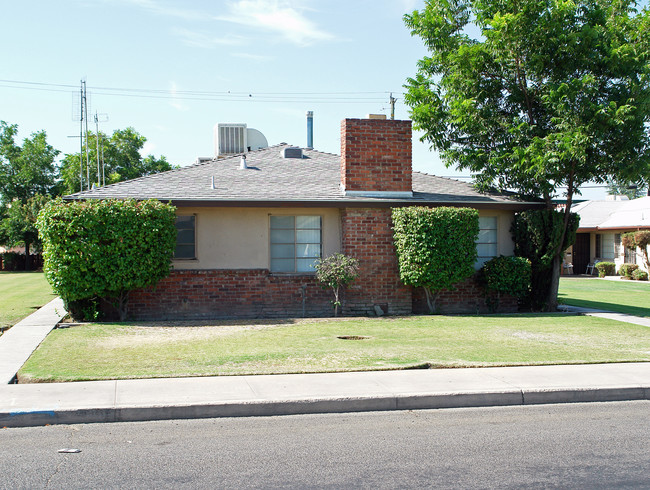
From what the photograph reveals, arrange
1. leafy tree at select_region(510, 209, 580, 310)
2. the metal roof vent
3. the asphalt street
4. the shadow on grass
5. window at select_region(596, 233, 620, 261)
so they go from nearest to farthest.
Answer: the asphalt street
leafy tree at select_region(510, 209, 580, 310)
the shadow on grass
the metal roof vent
window at select_region(596, 233, 620, 261)

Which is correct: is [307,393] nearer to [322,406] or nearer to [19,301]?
[322,406]

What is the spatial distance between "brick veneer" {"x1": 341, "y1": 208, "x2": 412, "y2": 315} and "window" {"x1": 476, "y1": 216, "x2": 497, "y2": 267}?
2.38 m

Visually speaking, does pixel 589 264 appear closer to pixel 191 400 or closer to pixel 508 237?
pixel 508 237

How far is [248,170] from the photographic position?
1761 cm

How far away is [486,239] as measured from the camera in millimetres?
16703

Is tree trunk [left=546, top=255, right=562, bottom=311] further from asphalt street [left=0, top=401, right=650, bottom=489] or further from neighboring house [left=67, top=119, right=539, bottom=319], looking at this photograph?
asphalt street [left=0, top=401, right=650, bottom=489]

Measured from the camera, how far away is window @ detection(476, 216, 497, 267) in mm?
16664

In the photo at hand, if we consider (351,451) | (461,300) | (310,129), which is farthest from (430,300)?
(351,451)

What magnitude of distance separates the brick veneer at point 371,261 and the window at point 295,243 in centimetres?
74

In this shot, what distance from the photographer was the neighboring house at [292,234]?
15.0m

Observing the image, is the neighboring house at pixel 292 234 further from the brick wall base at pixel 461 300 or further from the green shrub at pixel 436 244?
the green shrub at pixel 436 244

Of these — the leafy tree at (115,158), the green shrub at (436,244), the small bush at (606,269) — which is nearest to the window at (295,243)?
the green shrub at (436,244)

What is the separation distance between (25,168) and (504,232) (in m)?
47.5

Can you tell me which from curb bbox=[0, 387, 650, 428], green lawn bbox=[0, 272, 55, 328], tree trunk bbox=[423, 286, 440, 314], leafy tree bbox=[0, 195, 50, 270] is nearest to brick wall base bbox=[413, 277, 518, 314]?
tree trunk bbox=[423, 286, 440, 314]
